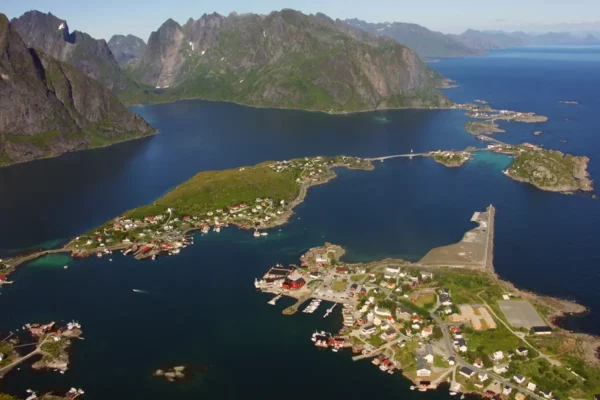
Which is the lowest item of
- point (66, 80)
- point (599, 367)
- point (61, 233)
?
point (599, 367)

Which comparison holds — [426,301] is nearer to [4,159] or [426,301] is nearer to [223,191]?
[223,191]

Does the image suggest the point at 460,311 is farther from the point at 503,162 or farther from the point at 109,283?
the point at 503,162

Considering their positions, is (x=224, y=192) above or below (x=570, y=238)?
above

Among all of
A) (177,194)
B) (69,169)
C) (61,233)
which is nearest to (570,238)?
(177,194)

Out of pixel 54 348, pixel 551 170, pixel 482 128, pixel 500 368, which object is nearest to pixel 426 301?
pixel 500 368

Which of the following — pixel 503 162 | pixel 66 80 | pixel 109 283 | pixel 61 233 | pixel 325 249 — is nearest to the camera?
pixel 109 283

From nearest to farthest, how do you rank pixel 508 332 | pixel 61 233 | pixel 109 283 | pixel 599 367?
pixel 599 367, pixel 508 332, pixel 109 283, pixel 61 233
